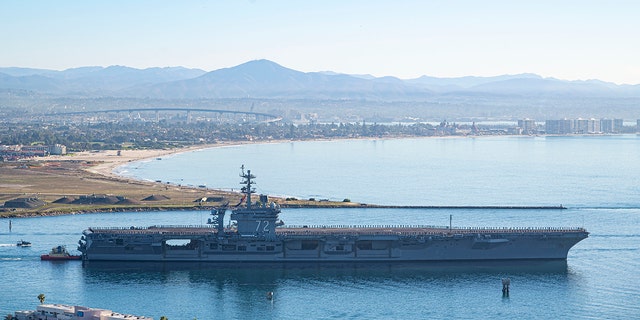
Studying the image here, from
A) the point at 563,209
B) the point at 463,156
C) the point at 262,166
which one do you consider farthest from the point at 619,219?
the point at 463,156

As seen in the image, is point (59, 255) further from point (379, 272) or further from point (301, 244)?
point (379, 272)

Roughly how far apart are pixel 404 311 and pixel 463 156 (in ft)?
311

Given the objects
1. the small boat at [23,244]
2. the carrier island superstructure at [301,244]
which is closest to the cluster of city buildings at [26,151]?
the small boat at [23,244]

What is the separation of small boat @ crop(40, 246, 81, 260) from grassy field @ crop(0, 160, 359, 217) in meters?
15.7

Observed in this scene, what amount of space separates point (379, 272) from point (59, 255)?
14032 millimetres

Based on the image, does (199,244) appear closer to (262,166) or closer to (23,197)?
(23,197)

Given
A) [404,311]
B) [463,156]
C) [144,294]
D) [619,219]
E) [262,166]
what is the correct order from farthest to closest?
[463,156] → [262,166] → [619,219] → [144,294] → [404,311]

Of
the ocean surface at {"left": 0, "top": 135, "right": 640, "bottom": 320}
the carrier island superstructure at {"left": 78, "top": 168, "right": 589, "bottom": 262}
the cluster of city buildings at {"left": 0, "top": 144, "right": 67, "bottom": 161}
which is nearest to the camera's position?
the ocean surface at {"left": 0, "top": 135, "right": 640, "bottom": 320}

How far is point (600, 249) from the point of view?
161 feet

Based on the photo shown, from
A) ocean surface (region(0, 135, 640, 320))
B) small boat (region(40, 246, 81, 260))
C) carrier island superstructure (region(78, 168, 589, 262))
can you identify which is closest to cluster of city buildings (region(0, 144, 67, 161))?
ocean surface (region(0, 135, 640, 320))

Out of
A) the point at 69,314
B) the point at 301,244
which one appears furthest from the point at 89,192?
the point at 69,314

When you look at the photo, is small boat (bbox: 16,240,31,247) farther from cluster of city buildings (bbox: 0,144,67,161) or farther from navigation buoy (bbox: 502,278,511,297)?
cluster of city buildings (bbox: 0,144,67,161)

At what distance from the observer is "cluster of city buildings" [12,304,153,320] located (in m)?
31.9

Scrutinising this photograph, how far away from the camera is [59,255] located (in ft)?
152
